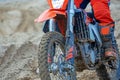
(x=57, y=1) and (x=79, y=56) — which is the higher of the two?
(x=57, y=1)

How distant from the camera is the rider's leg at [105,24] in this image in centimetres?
502

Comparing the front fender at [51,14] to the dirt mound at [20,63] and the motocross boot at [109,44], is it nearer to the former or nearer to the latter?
the motocross boot at [109,44]

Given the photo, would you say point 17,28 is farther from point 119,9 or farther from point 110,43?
point 110,43

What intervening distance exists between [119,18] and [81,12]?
6098 mm

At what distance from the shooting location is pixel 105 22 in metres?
5.13

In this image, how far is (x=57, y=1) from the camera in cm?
477

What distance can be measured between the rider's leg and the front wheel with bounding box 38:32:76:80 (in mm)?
607

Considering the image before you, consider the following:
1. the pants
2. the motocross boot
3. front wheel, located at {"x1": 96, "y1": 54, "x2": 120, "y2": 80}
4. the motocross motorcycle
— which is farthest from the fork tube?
front wheel, located at {"x1": 96, "y1": 54, "x2": 120, "y2": 80}

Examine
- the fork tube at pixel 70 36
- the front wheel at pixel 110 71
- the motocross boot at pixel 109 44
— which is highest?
the fork tube at pixel 70 36

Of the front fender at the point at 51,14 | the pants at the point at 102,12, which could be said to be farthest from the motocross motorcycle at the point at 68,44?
the pants at the point at 102,12

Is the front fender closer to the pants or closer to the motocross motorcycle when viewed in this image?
the motocross motorcycle

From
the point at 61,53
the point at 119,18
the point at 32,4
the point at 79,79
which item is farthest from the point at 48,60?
the point at 32,4

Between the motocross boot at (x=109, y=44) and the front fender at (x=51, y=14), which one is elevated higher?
the front fender at (x=51, y=14)

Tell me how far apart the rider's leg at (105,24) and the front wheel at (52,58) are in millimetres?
607
